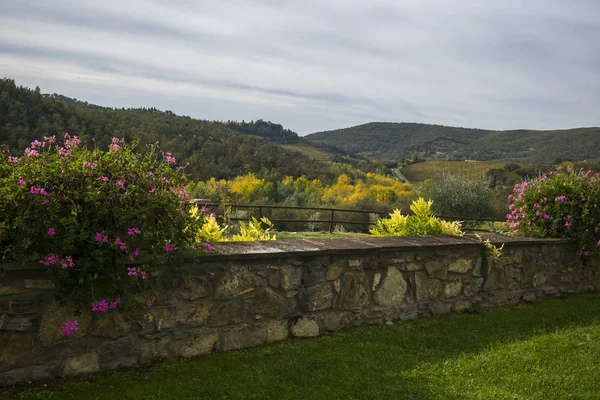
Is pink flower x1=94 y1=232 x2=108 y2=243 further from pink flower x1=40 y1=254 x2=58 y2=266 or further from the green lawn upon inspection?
the green lawn

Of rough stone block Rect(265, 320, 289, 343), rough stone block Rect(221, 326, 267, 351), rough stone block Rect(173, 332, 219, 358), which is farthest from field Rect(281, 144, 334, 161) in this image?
rough stone block Rect(173, 332, 219, 358)

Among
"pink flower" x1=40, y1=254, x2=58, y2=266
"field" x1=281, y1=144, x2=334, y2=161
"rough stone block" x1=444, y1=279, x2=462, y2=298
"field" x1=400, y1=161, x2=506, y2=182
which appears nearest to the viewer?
"pink flower" x1=40, y1=254, x2=58, y2=266

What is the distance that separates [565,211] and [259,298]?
4230mm

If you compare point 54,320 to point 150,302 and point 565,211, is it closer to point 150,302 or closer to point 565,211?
point 150,302

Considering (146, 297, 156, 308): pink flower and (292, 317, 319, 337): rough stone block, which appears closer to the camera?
(146, 297, 156, 308): pink flower

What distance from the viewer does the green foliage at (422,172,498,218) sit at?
57.7 ft

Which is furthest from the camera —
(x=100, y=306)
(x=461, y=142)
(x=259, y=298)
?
(x=461, y=142)

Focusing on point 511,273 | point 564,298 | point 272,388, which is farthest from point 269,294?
point 564,298

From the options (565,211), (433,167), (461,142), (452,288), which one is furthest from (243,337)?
(461,142)

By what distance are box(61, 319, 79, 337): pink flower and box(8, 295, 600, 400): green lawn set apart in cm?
31

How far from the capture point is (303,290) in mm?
3697

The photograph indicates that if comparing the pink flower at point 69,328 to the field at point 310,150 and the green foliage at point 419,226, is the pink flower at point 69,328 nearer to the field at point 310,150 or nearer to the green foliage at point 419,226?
the green foliage at point 419,226

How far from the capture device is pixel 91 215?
109 inches

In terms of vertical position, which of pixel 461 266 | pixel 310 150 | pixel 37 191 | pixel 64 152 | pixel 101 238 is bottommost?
pixel 461 266
